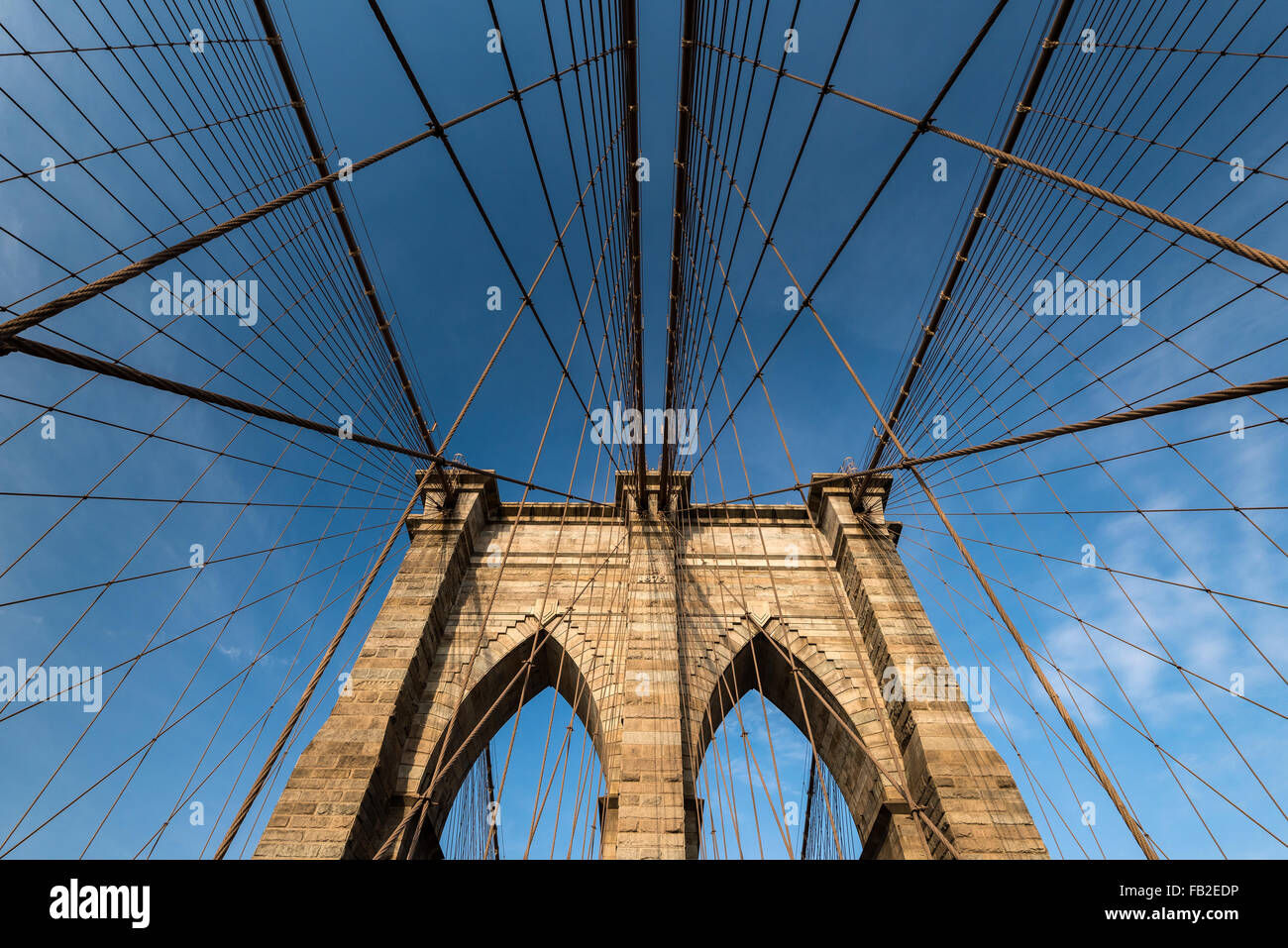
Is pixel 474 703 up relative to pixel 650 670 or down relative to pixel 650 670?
down

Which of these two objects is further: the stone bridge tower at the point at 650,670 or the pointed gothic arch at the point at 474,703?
the pointed gothic arch at the point at 474,703

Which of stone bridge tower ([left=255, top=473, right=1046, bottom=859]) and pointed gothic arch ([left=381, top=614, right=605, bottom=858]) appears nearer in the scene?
stone bridge tower ([left=255, top=473, right=1046, bottom=859])

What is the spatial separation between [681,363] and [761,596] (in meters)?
4.54

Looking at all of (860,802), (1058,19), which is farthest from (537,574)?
Result: (1058,19)

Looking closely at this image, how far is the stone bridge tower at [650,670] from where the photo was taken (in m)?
6.96

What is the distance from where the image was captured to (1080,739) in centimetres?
544

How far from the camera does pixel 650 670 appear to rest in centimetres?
Result: 844

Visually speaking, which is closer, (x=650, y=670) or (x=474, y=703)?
(x=650, y=670)

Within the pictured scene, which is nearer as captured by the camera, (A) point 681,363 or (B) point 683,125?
(B) point 683,125

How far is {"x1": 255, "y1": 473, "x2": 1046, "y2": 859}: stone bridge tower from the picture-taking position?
696cm

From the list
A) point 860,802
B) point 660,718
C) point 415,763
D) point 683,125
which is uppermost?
point 683,125
